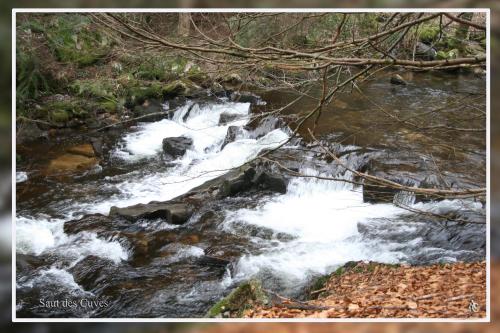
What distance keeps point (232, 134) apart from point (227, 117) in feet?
0.75

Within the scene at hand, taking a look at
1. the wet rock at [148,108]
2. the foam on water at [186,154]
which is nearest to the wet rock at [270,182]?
the foam on water at [186,154]

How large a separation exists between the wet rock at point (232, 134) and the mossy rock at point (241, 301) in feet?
5.08

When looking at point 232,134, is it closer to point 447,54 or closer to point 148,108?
point 148,108

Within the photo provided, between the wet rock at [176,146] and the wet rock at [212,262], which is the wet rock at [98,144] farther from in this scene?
the wet rock at [212,262]

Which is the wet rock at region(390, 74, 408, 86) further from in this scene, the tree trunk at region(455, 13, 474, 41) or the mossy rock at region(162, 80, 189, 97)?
the mossy rock at region(162, 80, 189, 97)

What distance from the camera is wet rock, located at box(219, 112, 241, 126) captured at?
3217mm

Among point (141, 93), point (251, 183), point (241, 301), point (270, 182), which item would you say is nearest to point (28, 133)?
point (141, 93)

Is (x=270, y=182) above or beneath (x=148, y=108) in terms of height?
beneath

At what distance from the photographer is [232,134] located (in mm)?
3582

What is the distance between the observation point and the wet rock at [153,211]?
3.02 m

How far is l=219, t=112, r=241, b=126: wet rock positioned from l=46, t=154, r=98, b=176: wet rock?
103cm

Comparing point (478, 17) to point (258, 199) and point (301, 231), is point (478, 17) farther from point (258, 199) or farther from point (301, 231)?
point (258, 199)

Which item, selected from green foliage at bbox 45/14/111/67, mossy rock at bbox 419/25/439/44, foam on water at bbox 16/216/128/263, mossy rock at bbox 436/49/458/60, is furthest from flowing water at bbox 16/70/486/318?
green foliage at bbox 45/14/111/67

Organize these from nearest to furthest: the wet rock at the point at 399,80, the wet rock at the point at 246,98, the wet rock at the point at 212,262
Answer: the wet rock at the point at 212,262 < the wet rock at the point at 246,98 < the wet rock at the point at 399,80
